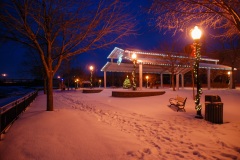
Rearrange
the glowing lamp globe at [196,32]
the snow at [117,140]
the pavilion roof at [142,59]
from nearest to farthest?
the snow at [117,140] → the glowing lamp globe at [196,32] → the pavilion roof at [142,59]

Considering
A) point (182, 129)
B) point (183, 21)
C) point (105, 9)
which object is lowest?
point (182, 129)

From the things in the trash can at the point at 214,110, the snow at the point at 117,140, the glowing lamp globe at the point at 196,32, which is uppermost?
the glowing lamp globe at the point at 196,32

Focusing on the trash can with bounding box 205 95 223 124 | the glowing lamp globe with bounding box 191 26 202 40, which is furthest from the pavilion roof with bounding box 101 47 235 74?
the trash can with bounding box 205 95 223 124

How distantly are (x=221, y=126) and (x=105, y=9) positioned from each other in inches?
276

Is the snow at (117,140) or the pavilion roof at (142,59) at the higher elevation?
the pavilion roof at (142,59)

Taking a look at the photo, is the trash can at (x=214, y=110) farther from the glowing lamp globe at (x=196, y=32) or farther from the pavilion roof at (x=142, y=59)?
the pavilion roof at (x=142, y=59)

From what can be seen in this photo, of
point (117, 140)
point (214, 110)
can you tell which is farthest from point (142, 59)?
point (117, 140)

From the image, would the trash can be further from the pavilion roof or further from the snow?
the pavilion roof

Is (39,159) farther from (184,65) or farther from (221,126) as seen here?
(184,65)

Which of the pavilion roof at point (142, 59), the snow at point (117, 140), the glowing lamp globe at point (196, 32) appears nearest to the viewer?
the snow at point (117, 140)

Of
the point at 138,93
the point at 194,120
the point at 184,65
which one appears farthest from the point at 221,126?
the point at 184,65

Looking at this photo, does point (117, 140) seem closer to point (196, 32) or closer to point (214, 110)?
point (214, 110)

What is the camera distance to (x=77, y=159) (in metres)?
4.61

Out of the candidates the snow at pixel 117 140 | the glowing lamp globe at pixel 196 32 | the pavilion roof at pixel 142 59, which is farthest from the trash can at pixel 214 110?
the pavilion roof at pixel 142 59
